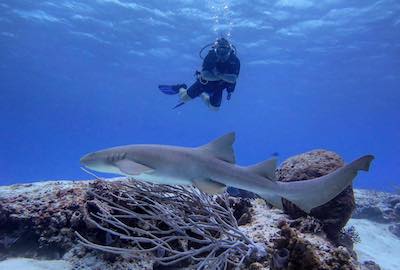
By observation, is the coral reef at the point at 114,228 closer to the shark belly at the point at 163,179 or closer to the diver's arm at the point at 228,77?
the shark belly at the point at 163,179

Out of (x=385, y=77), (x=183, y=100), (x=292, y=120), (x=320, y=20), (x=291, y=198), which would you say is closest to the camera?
(x=291, y=198)

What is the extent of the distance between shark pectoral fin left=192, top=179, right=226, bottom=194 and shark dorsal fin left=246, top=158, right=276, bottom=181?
0.43 m

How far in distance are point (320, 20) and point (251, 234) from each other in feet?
99.8

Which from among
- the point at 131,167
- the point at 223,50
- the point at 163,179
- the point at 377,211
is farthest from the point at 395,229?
the point at 131,167

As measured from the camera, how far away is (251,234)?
4941 millimetres

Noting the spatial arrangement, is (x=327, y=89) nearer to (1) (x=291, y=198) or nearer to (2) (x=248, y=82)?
(2) (x=248, y=82)

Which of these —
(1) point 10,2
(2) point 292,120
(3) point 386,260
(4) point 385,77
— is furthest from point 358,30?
(2) point 292,120

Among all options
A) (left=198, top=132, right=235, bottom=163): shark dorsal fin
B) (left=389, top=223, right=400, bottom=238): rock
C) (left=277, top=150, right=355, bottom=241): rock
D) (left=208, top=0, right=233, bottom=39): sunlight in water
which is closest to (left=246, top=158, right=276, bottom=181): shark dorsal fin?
(left=198, top=132, right=235, bottom=163): shark dorsal fin

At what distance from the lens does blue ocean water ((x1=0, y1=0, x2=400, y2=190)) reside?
3153 cm

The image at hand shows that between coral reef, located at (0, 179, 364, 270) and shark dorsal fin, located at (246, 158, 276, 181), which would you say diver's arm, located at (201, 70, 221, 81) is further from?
shark dorsal fin, located at (246, 158, 276, 181)

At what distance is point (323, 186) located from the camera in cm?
415

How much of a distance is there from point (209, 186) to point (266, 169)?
2.44ft

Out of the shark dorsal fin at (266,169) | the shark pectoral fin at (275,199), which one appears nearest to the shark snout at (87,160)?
the shark dorsal fin at (266,169)

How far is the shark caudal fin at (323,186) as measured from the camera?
401 centimetres
